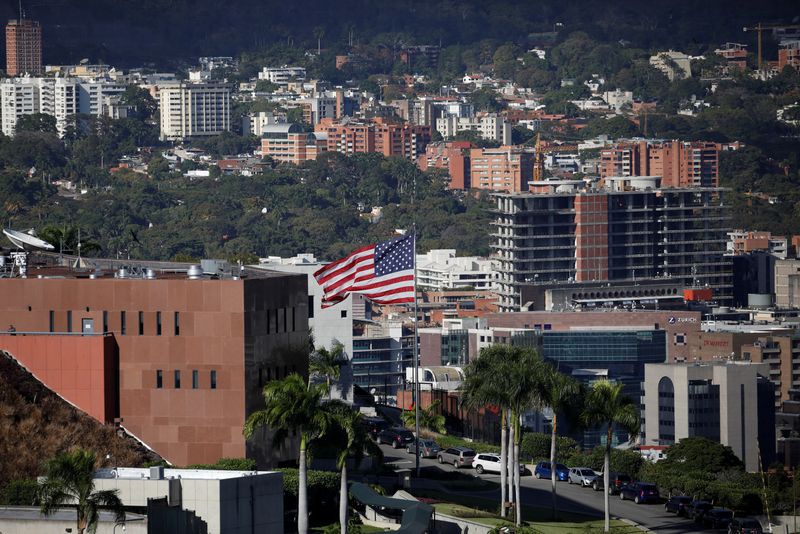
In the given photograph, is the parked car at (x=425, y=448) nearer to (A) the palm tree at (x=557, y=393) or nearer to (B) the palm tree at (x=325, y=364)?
(B) the palm tree at (x=325, y=364)

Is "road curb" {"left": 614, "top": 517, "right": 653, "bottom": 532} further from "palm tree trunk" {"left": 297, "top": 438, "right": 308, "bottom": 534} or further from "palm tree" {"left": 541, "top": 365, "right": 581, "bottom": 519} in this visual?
"palm tree trunk" {"left": 297, "top": 438, "right": 308, "bottom": 534}

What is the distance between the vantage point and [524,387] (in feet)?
225

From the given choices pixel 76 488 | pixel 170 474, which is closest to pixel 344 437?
pixel 170 474

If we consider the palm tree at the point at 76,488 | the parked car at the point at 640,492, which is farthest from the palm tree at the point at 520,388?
the palm tree at the point at 76,488

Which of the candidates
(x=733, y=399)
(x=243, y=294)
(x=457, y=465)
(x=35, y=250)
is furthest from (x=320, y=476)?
(x=733, y=399)

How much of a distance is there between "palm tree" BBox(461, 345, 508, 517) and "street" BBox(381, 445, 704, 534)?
103 inches

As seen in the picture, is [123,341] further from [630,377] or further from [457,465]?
[630,377]

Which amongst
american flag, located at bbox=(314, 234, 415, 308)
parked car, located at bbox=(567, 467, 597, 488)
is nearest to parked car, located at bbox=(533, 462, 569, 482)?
parked car, located at bbox=(567, 467, 597, 488)

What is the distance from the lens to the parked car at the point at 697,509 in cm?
7188

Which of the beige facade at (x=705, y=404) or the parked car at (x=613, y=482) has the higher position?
the parked car at (x=613, y=482)

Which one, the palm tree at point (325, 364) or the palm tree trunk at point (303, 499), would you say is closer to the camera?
the palm tree trunk at point (303, 499)

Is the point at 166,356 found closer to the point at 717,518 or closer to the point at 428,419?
the point at 717,518

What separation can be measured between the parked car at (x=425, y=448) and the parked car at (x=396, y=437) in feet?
1.32

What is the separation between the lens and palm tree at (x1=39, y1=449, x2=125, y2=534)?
53344 millimetres
